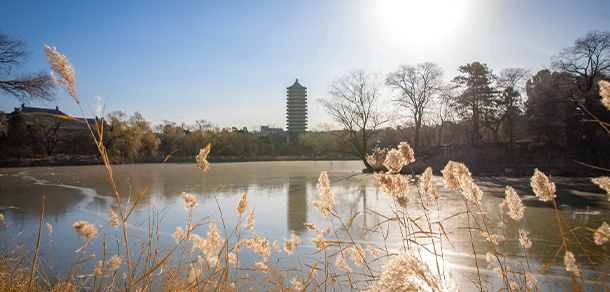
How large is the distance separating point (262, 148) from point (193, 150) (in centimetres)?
1196

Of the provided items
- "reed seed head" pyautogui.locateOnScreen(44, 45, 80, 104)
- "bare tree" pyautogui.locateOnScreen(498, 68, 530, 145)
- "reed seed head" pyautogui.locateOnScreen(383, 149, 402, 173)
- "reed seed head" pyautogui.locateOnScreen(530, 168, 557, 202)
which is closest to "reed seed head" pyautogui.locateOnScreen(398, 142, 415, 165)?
"reed seed head" pyautogui.locateOnScreen(383, 149, 402, 173)

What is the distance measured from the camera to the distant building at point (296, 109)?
8775 cm

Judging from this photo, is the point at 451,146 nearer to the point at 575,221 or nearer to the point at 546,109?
the point at 546,109

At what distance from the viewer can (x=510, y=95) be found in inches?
1087

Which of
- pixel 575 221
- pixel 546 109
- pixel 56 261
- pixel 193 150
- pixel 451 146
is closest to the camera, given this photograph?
pixel 56 261

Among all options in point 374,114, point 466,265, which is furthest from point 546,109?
point 466,265

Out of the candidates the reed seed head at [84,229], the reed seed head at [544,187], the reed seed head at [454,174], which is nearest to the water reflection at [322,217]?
the reed seed head at [454,174]

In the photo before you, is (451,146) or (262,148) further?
(262,148)

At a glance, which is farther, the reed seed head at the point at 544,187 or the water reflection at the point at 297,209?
the water reflection at the point at 297,209

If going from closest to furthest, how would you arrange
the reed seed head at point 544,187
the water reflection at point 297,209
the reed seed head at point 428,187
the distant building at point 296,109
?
the reed seed head at point 544,187, the reed seed head at point 428,187, the water reflection at point 297,209, the distant building at point 296,109

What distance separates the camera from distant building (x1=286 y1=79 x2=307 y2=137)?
288 feet

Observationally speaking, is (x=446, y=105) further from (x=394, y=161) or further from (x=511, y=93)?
(x=394, y=161)

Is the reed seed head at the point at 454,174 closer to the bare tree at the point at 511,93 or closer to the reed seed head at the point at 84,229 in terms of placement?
the reed seed head at the point at 84,229

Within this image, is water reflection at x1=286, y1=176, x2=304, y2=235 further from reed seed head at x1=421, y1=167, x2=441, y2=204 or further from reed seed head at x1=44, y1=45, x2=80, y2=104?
reed seed head at x1=44, y1=45, x2=80, y2=104
